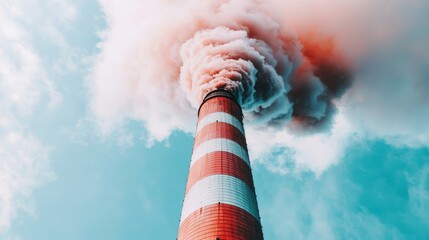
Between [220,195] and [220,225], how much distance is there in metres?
1.17

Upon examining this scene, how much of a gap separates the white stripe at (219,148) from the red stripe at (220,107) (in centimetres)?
207

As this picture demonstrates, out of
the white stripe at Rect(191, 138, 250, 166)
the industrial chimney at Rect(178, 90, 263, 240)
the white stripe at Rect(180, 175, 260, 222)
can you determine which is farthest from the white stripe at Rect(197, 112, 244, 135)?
the white stripe at Rect(180, 175, 260, 222)

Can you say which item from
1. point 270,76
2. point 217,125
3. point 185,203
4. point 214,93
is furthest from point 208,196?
point 270,76

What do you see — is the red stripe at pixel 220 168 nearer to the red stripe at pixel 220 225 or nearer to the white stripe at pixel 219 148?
the white stripe at pixel 219 148

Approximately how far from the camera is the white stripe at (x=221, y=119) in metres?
14.6

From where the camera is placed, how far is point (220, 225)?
10016 millimetres

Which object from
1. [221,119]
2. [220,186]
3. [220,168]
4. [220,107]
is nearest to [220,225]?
[220,186]

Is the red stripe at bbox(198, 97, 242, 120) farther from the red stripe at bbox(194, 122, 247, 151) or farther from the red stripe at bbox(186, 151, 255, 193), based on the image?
the red stripe at bbox(186, 151, 255, 193)

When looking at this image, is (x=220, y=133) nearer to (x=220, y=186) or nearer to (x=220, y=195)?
(x=220, y=186)

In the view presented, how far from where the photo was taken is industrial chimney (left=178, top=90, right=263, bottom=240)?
10.2 meters

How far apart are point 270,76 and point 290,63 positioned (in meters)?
2.95

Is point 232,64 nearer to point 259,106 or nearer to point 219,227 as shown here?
point 259,106

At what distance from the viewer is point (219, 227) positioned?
32.7 ft

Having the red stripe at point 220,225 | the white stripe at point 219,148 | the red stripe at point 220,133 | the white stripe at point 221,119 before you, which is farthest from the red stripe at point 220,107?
the red stripe at point 220,225
